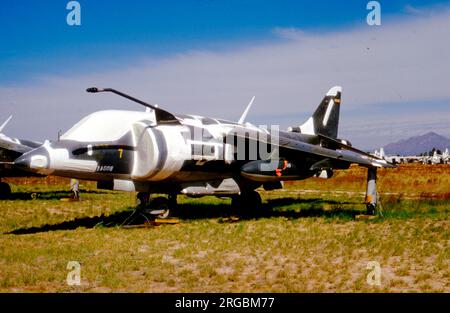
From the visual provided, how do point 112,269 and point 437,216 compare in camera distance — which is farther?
point 437,216

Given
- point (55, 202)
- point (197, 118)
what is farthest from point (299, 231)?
point (55, 202)

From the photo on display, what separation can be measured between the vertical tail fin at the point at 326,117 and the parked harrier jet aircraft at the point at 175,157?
3072 mm

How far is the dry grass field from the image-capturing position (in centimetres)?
769

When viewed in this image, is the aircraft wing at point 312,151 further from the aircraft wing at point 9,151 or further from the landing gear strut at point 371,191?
the aircraft wing at point 9,151

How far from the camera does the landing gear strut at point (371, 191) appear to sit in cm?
1494

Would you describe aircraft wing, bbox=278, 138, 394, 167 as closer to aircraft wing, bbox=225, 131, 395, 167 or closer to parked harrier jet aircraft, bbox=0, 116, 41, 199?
aircraft wing, bbox=225, 131, 395, 167

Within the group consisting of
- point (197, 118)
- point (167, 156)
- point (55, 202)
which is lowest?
point (55, 202)

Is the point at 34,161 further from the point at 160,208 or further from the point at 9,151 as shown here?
the point at 9,151

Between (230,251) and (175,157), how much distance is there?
12.5 feet

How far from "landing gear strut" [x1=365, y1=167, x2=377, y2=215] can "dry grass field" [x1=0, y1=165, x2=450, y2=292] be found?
51 centimetres

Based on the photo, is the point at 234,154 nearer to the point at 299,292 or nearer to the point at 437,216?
the point at 437,216

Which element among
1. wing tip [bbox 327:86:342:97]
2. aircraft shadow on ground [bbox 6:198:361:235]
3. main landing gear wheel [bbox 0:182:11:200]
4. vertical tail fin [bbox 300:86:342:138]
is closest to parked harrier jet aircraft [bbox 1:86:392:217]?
aircraft shadow on ground [bbox 6:198:361:235]

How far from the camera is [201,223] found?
588 inches
